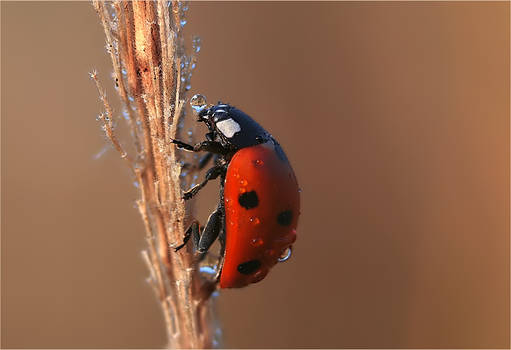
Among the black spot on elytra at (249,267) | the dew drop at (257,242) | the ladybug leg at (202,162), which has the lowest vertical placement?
the black spot on elytra at (249,267)

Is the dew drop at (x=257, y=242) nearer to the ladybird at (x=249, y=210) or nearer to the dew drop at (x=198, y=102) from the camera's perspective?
the ladybird at (x=249, y=210)

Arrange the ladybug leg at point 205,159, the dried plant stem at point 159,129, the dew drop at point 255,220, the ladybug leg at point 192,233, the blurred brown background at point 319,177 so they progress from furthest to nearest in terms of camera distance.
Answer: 1. the blurred brown background at point 319,177
2. the ladybug leg at point 205,159
3. the dew drop at point 255,220
4. the ladybug leg at point 192,233
5. the dried plant stem at point 159,129

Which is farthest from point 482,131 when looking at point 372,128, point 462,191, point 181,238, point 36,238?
point 36,238

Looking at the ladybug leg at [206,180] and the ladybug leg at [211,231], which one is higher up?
the ladybug leg at [206,180]

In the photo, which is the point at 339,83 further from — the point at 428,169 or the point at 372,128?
the point at 428,169

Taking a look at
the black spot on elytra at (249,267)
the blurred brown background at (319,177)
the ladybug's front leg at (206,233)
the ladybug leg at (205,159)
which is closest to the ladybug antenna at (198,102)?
the ladybug leg at (205,159)

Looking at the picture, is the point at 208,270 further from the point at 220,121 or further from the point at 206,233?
the point at 220,121

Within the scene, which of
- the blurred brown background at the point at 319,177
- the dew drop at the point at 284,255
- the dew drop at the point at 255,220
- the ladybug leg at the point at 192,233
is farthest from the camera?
the blurred brown background at the point at 319,177
